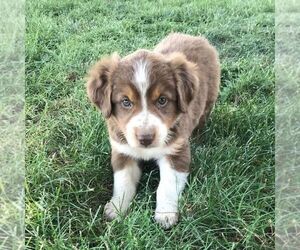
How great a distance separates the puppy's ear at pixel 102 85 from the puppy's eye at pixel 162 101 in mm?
299

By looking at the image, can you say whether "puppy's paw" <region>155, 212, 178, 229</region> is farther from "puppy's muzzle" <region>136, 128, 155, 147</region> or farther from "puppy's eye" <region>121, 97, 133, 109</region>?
"puppy's eye" <region>121, 97, 133, 109</region>

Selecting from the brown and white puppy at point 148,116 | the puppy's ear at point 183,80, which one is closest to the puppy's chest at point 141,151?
the brown and white puppy at point 148,116

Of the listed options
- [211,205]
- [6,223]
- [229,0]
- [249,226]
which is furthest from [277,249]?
[229,0]

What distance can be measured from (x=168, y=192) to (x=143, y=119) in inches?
18.2

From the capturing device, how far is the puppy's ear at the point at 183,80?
334cm

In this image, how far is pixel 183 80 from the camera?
3.39 m

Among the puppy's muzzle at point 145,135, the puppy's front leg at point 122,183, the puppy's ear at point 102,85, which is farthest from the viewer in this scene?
the puppy's ear at point 102,85

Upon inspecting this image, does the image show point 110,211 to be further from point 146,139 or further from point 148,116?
point 148,116

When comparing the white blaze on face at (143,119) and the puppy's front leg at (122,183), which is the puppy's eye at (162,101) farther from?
the puppy's front leg at (122,183)

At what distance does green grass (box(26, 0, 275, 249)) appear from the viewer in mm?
2930

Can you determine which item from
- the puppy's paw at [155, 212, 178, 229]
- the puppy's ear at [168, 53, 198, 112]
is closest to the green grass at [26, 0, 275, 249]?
the puppy's paw at [155, 212, 178, 229]

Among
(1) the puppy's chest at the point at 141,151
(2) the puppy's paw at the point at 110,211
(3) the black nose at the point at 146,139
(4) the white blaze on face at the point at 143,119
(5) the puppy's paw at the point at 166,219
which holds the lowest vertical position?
(5) the puppy's paw at the point at 166,219

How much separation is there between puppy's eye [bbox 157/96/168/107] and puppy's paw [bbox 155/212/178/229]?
1.97 feet

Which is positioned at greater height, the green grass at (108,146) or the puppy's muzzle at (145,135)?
the puppy's muzzle at (145,135)
